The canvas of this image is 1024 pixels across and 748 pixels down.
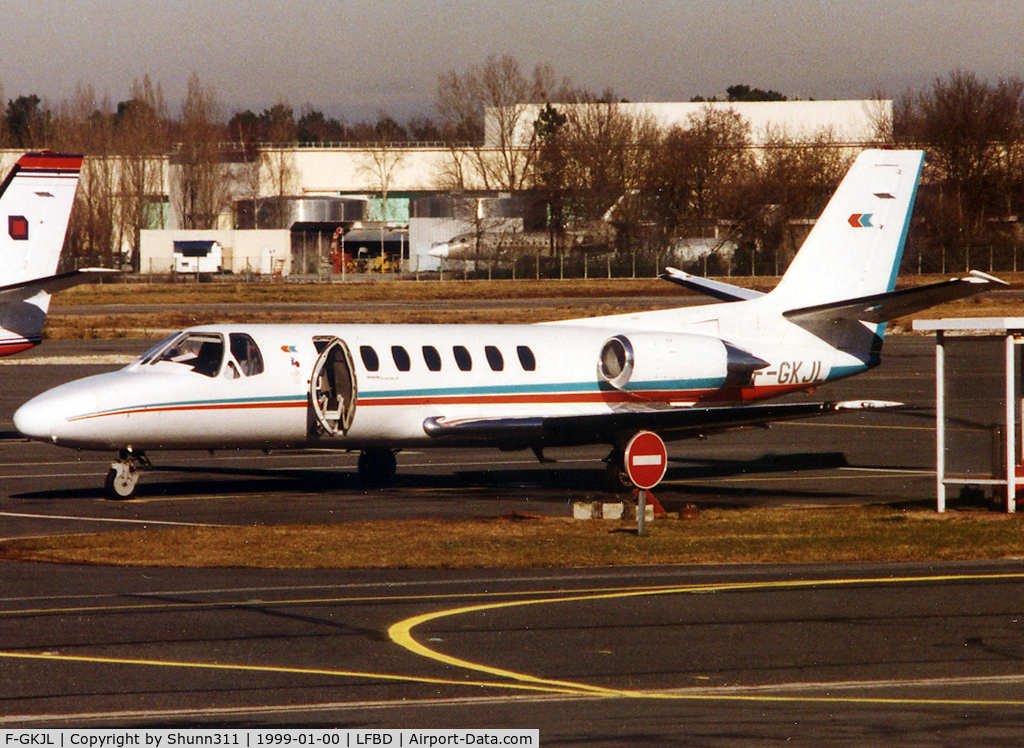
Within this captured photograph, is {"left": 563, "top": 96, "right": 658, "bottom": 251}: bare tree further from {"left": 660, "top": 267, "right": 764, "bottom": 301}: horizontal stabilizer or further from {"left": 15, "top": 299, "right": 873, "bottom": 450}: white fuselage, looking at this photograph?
{"left": 15, "top": 299, "right": 873, "bottom": 450}: white fuselage

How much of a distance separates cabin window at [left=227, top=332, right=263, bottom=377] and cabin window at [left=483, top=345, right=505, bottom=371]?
153 inches

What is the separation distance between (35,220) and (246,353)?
32.1 ft

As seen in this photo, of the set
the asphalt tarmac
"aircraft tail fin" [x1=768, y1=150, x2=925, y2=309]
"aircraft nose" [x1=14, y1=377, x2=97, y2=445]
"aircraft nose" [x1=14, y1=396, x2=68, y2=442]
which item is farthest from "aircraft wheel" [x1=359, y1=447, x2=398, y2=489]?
"aircraft tail fin" [x1=768, y1=150, x2=925, y2=309]

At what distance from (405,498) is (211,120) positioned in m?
101

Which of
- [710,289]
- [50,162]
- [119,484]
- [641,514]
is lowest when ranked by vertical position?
[119,484]

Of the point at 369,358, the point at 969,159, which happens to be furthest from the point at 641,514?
the point at 969,159

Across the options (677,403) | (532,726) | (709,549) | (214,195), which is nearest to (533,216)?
(214,195)

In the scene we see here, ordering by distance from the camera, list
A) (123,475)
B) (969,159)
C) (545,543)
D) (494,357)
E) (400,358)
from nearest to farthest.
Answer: (545,543)
(123,475)
(400,358)
(494,357)
(969,159)

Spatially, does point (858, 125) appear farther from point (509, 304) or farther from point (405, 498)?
point (405, 498)

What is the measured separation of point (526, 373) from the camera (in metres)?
21.9

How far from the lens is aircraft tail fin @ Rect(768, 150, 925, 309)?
79.6 ft

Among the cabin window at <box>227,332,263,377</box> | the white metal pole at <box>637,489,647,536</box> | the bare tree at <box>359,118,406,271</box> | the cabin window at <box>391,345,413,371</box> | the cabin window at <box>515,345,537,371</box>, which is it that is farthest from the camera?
the bare tree at <box>359,118,406,271</box>

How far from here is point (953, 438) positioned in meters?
18.5

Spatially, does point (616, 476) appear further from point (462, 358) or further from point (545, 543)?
point (545, 543)
